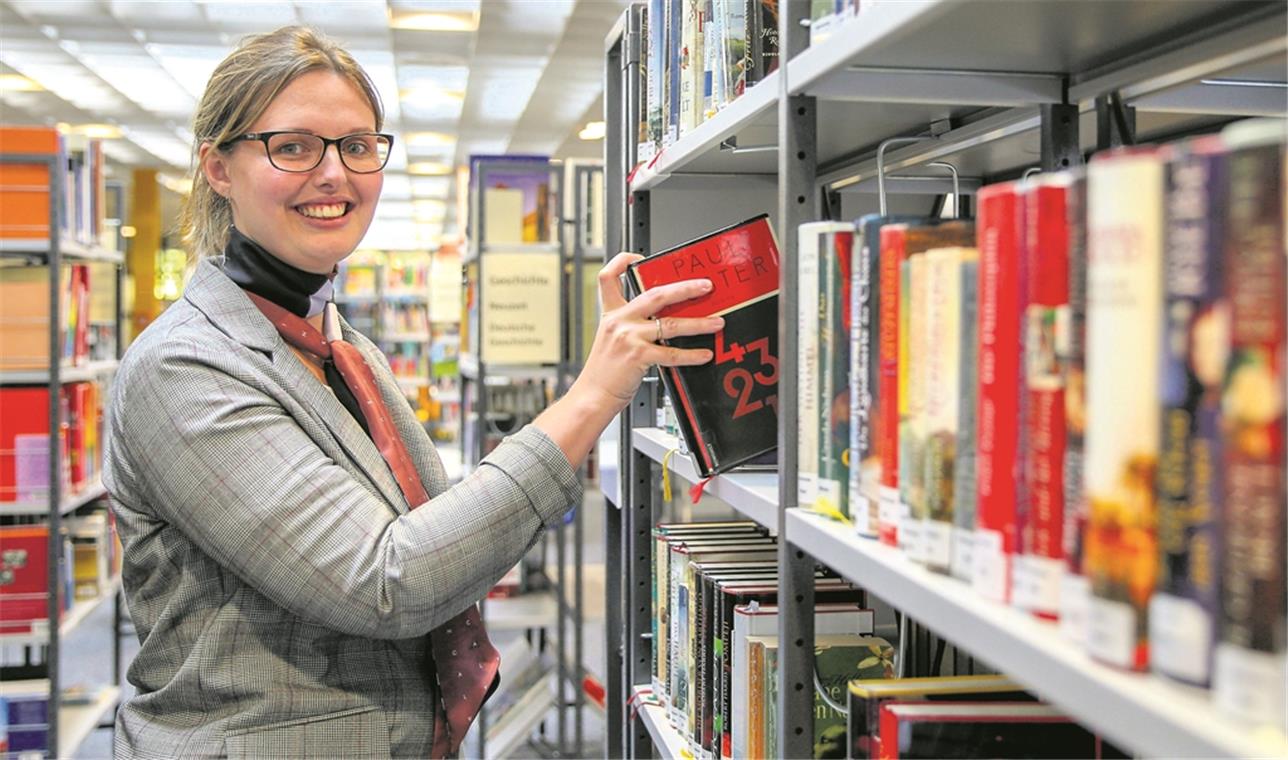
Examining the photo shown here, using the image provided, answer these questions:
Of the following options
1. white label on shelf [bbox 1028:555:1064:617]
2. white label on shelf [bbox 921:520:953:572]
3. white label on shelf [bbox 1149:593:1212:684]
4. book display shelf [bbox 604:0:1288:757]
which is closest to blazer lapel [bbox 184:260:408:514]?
book display shelf [bbox 604:0:1288:757]

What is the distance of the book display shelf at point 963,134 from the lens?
2.02ft

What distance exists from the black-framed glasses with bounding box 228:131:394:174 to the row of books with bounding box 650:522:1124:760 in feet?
2.45

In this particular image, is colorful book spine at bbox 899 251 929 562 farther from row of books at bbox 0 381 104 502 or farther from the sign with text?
the sign with text

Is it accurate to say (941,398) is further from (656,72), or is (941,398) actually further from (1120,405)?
(656,72)

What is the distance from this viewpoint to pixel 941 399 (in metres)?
0.77

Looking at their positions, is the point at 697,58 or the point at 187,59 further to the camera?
the point at 187,59

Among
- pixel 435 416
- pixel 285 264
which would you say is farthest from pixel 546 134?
pixel 285 264

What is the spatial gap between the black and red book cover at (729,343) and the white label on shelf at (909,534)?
1.63 feet

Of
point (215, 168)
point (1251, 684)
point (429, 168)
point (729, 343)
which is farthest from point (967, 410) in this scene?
point (429, 168)

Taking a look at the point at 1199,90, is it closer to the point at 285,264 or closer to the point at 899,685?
the point at 899,685

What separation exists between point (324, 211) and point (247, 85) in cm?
20

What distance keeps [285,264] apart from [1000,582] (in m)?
1.18

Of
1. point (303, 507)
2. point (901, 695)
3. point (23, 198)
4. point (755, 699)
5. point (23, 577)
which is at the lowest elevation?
point (23, 577)

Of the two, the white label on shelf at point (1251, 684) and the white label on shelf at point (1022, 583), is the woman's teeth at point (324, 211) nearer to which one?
the white label on shelf at point (1022, 583)
